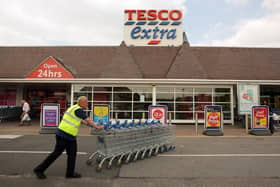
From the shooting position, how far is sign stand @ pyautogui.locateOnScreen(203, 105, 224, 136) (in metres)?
9.82

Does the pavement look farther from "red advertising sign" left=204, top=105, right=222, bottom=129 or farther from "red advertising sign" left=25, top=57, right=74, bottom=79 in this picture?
"red advertising sign" left=25, top=57, right=74, bottom=79

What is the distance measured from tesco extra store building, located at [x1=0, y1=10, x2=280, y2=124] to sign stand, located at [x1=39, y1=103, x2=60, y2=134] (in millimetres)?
3400

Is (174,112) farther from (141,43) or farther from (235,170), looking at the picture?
(235,170)

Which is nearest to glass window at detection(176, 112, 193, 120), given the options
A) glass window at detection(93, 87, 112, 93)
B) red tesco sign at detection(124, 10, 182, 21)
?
glass window at detection(93, 87, 112, 93)

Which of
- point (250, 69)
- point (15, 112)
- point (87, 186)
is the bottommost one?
point (87, 186)

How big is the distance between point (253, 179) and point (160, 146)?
2.77m

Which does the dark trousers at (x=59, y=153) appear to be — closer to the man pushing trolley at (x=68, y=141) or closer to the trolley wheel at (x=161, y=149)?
the man pushing trolley at (x=68, y=141)

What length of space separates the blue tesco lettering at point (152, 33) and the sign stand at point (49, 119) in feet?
34.2

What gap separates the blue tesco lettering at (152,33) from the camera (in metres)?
17.2

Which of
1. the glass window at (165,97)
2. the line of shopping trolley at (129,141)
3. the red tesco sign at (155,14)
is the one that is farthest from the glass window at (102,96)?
the red tesco sign at (155,14)

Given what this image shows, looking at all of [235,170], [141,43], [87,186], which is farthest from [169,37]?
[87,186]

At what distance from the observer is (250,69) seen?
14.4m

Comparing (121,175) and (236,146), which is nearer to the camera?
(121,175)

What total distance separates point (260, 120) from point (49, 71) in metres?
13.8
